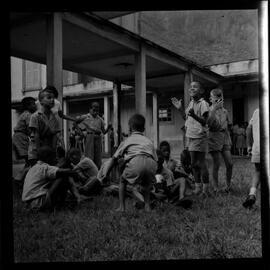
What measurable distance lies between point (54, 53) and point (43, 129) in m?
1.16

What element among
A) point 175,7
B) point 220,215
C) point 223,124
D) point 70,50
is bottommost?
point 220,215

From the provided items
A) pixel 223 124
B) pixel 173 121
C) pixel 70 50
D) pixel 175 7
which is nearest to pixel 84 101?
pixel 173 121

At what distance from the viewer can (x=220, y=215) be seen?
3768 millimetres

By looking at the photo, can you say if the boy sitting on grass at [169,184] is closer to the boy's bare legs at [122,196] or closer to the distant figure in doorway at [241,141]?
the boy's bare legs at [122,196]

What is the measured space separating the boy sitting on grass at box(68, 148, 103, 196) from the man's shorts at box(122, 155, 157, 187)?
39.6 inches

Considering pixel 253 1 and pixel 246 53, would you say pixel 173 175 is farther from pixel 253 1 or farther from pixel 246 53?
pixel 246 53

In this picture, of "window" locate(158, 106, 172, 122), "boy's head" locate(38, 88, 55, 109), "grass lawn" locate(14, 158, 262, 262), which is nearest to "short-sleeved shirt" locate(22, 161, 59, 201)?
"grass lawn" locate(14, 158, 262, 262)

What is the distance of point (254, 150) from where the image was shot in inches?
166

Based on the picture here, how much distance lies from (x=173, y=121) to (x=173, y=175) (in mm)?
11580

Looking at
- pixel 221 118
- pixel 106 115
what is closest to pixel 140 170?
pixel 221 118

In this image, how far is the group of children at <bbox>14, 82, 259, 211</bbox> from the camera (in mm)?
4090

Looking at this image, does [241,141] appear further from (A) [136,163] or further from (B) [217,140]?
(A) [136,163]

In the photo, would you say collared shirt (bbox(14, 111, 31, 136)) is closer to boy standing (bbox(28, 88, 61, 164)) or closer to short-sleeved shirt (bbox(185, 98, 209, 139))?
boy standing (bbox(28, 88, 61, 164))

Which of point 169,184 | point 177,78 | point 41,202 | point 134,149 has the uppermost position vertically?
point 177,78
